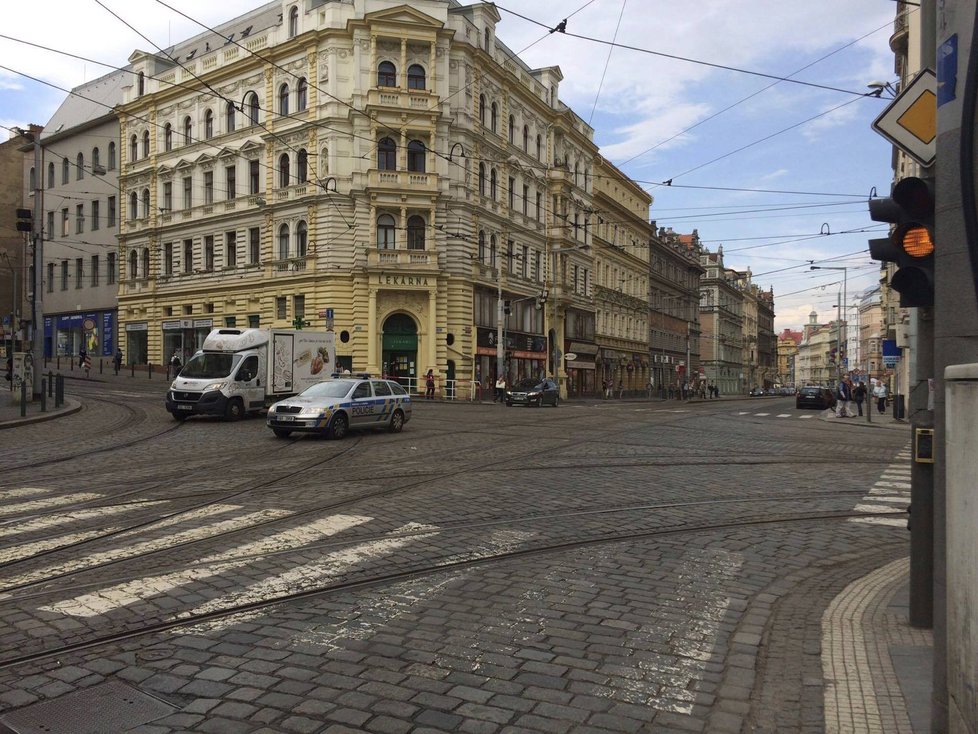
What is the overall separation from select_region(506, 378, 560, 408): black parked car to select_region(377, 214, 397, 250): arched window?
9825 mm

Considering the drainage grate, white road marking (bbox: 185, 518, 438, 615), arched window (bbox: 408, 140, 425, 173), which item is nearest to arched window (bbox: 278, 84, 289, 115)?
arched window (bbox: 408, 140, 425, 173)

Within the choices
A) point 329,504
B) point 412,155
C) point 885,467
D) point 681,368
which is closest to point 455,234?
point 412,155

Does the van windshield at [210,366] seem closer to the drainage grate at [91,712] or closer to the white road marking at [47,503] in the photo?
the white road marking at [47,503]

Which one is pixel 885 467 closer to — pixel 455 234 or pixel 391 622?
pixel 391 622

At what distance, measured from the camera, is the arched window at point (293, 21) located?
1665 inches

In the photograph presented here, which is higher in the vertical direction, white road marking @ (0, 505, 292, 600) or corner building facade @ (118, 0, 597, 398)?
corner building facade @ (118, 0, 597, 398)

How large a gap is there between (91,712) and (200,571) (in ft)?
8.42

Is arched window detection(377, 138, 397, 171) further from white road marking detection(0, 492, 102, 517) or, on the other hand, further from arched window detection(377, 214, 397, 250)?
white road marking detection(0, 492, 102, 517)

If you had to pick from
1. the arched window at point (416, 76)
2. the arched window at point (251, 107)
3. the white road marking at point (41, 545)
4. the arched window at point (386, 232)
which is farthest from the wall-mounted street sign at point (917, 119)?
the arched window at point (251, 107)

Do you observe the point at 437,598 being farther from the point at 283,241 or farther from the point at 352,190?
the point at 283,241

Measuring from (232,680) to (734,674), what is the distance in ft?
9.06

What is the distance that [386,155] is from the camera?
134ft

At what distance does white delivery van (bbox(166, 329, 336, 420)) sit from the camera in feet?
70.8

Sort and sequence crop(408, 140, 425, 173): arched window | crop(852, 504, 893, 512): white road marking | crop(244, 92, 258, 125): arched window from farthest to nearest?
crop(244, 92, 258, 125): arched window, crop(408, 140, 425, 173): arched window, crop(852, 504, 893, 512): white road marking
